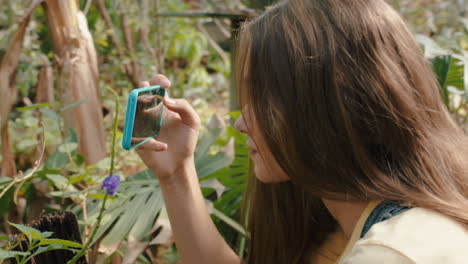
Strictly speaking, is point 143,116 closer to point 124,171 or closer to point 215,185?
point 215,185

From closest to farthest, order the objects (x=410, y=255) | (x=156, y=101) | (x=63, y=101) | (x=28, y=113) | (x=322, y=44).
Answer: (x=410, y=255) → (x=322, y=44) → (x=156, y=101) → (x=63, y=101) → (x=28, y=113)

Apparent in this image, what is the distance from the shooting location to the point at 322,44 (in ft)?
2.78

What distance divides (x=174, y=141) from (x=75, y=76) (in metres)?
0.62

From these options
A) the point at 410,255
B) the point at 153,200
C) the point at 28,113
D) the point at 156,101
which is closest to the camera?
the point at 410,255

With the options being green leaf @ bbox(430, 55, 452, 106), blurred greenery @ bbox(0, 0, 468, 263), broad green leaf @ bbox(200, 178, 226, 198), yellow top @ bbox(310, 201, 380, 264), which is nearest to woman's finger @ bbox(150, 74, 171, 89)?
blurred greenery @ bbox(0, 0, 468, 263)

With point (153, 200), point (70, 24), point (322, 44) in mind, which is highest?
point (70, 24)

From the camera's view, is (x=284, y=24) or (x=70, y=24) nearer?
(x=284, y=24)

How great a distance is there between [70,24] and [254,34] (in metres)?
0.91

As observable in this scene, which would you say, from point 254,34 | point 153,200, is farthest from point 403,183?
point 153,200

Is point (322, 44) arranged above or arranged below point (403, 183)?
above

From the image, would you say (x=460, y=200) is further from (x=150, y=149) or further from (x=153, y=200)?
(x=153, y=200)

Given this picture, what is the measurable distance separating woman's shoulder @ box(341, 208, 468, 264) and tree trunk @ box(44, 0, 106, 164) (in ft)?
3.54

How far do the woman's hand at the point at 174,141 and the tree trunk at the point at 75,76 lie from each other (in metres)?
0.52

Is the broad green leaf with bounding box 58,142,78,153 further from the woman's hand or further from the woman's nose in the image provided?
the woman's nose
